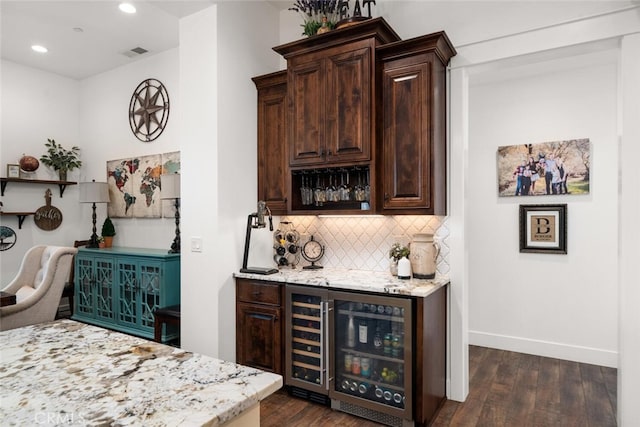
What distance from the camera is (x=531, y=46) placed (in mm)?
2656

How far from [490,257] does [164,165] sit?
3871 millimetres

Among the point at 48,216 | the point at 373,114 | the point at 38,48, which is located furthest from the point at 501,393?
the point at 38,48

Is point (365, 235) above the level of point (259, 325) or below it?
above

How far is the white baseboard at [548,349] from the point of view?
11.9 feet

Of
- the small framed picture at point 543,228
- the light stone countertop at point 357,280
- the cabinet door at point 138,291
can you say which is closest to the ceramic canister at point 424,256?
the light stone countertop at point 357,280

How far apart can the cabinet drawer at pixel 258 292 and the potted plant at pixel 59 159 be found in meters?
3.63

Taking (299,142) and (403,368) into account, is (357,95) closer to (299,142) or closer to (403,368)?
(299,142)

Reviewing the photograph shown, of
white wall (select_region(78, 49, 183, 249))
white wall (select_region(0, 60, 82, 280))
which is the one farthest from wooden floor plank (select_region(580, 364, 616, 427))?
white wall (select_region(0, 60, 82, 280))

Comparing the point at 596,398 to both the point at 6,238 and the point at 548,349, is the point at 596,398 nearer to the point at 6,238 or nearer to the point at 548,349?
the point at 548,349

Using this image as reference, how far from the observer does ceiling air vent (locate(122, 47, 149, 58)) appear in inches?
179

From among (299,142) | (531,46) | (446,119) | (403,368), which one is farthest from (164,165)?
(531,46)

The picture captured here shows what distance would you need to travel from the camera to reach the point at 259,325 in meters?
3.10

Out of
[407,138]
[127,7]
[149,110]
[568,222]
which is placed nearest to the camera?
[407,138]

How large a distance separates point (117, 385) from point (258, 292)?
6.88ft
